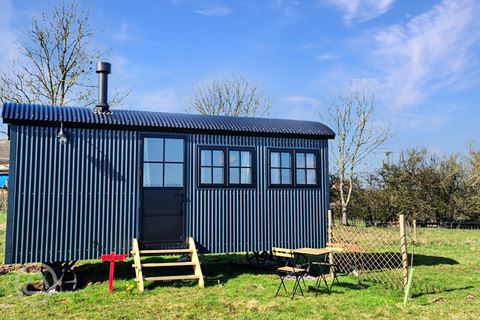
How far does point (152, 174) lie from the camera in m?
9.79

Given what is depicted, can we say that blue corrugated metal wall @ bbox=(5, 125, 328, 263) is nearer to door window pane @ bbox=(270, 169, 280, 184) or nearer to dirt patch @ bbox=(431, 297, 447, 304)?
door window pane @ bbox=(270, 169, 280, 184)

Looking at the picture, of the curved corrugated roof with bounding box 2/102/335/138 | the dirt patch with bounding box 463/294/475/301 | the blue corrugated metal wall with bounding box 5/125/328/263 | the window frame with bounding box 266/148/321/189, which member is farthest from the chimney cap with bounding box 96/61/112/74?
the dirt patch with bounding box 463/294/475/301

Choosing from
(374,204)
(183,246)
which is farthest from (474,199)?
(183,246)

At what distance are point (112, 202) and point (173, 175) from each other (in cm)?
146

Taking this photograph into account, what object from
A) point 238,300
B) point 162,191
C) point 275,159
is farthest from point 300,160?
point 238,300

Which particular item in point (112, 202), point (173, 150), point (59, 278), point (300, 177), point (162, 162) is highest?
point (173, 150)

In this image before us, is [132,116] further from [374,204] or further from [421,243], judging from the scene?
[374,204]

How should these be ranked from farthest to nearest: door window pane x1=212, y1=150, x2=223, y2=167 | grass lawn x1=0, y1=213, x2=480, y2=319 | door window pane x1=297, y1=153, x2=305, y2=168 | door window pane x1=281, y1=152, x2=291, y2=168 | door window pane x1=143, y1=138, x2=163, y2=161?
door window pane x1=297, y1=153, x2=305, y2=168
door window pane x1=281, y1=152, x2=291, y2=168
door window pane x1=212, y1=150, x2=223, y2=167
door window pane x1=143, y1=138, x2=163, y2=161
grass lawn x1=0, y1=213, x2=480, y2=319

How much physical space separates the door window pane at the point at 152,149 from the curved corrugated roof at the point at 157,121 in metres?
0.28

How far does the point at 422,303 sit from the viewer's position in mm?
7703

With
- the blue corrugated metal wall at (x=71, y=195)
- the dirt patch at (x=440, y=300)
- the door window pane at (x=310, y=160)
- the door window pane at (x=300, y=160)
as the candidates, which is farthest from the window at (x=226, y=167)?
the dirt patch at (x=440, y=300)

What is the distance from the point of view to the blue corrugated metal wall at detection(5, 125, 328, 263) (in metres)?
8.72

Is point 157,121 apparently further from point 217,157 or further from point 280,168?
point 280,168

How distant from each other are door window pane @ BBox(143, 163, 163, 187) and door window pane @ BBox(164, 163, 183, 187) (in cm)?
14
